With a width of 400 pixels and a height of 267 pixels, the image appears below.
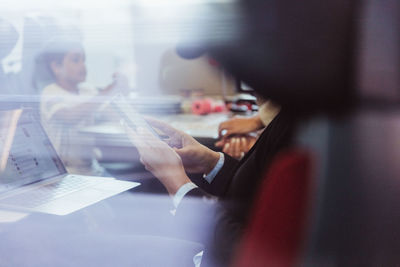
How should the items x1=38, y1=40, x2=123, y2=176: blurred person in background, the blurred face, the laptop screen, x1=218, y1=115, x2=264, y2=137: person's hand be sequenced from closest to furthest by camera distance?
1. the laptop screen
2. x1=218, y1=115, x2=264, y2=137: person's hand
3. x1=38, y1=40, x2=123, y2=176: blurred person in background
4. the blurred face

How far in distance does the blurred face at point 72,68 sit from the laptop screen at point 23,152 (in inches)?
44.4

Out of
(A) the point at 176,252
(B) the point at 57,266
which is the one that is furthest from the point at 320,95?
(B) the point at 57,266

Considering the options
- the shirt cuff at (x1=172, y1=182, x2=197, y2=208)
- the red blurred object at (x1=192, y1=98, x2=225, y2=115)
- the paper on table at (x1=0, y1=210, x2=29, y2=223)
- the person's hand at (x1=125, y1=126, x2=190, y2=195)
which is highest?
the person's hand at (x1=125, y1=126, x2=190, y2=195)

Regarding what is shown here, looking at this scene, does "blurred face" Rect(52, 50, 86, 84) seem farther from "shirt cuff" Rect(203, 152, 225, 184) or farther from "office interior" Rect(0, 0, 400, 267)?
"shirt cuff" Rect(203, 152, 225, 184)

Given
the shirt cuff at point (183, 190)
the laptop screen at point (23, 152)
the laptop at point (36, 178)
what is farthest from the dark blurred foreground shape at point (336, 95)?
the laptop screen at point (23, 152)

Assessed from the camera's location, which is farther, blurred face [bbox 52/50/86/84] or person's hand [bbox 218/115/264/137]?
blurred face [bbox 52/50/86/84]

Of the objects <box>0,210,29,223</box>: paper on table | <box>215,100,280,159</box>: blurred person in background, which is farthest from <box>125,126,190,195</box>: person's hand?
<box>215,100,280,159</box>: blurred person in background

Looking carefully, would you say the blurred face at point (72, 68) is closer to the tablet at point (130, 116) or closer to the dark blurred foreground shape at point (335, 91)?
the tablet at point (130, 116)

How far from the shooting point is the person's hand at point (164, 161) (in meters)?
1.25

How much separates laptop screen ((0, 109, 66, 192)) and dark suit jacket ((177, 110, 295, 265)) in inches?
25.8

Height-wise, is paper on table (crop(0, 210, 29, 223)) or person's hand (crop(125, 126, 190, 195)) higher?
person's hand (crop(125, 126, 190, 195))

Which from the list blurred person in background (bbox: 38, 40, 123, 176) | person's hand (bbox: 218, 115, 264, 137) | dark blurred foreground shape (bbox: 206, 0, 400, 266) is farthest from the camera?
blurred person in background (bbox: 38, 40, 123, 176)

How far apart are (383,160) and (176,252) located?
2.44ft

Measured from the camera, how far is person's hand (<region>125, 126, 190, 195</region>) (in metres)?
1.25
